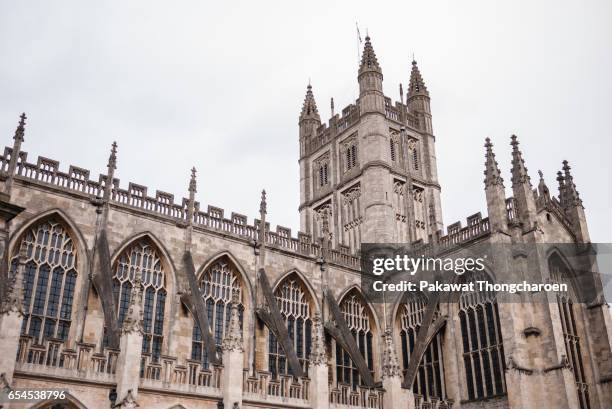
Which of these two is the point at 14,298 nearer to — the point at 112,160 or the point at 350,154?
the point at 112,160

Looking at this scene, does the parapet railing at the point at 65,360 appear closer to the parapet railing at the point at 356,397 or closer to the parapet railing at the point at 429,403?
the parapet railing at the point at 356,397

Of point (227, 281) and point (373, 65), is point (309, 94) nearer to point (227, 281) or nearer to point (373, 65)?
point (373, 65)

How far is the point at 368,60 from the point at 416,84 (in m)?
4.39

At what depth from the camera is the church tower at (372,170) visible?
1361 inches

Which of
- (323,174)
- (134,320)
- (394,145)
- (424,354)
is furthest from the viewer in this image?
(323,174)

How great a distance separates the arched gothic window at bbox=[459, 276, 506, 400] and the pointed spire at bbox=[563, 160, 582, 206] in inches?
274

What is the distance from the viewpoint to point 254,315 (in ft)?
83.5

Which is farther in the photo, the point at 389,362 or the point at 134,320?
the point at 389,362

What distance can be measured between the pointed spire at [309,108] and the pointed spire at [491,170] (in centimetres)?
1608

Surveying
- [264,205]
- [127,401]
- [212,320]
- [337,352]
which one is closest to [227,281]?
[212,320]

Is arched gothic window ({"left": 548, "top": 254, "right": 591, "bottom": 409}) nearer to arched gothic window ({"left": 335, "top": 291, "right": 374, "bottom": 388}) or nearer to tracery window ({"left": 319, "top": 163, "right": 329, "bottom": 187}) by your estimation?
arched gothic window ({"left": 335, "top": 291, "right": 374, "bottom": 388})

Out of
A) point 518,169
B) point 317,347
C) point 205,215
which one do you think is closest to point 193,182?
point 205,215

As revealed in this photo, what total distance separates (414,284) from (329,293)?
436 cm

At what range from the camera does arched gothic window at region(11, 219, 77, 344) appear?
2073cm
